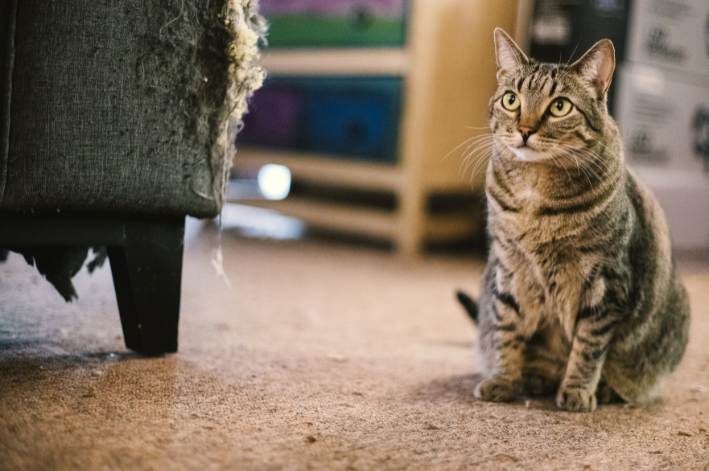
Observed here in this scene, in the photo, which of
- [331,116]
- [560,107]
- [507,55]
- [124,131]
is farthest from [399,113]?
[124,131]

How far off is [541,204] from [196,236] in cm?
177

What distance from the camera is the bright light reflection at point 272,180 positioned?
3.59m

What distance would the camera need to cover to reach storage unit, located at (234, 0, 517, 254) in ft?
7.56

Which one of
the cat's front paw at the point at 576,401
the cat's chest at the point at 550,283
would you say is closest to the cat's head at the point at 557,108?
the cat's chest at the point at 550,283

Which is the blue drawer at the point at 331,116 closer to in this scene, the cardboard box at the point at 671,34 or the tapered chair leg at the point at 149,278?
the cardboard box at the point at 671,34

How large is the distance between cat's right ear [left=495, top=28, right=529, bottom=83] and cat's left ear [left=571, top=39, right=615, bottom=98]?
0.30 feet

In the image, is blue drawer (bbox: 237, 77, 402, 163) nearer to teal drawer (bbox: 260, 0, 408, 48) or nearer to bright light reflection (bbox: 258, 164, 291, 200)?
teal drawer (bbox: 260, 0, 408, 48)

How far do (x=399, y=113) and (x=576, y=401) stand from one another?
1.55m

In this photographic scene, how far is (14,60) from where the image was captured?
854 mm

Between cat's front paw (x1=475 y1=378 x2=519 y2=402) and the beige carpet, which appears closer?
the beige carpet

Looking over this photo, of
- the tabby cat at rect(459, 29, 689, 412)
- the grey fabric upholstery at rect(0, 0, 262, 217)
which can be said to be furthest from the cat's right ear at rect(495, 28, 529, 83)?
the grey fabric upholstery at rect(0, 0, 262, 217)

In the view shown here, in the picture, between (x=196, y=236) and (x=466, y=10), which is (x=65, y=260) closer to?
(x=196, y=236)

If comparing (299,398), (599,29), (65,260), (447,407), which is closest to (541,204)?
(447,407)

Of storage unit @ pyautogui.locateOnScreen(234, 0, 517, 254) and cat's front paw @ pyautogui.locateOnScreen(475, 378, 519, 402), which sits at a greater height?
storage unit @ pyautogui.locateOnScreen(234, 0, 517, 254)
